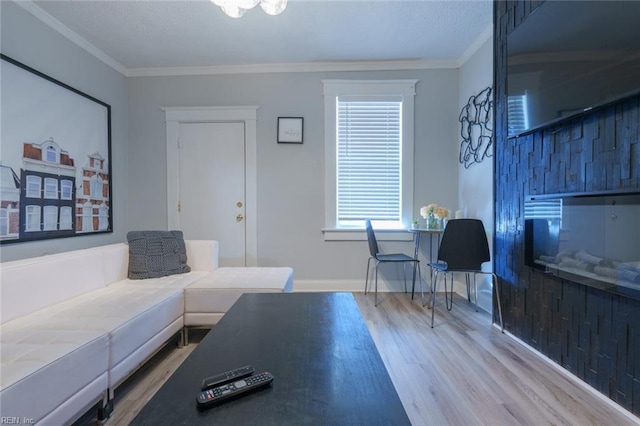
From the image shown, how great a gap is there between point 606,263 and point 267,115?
314 centimetres

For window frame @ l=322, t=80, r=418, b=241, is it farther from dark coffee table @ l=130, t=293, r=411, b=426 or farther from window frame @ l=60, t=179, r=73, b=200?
window frame @ l=60, t=179, r=73, b=200

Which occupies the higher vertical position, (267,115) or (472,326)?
(267,115)

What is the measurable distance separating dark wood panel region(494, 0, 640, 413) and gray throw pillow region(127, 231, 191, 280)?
8.73 ft

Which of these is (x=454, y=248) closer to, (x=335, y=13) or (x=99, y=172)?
(x=335, y=13)

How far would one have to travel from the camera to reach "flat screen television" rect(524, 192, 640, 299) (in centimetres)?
137

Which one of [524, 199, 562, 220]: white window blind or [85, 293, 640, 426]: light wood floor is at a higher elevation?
[524, 199, 562, 220]: white window blind

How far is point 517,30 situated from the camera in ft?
6.53

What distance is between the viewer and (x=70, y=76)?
2672 millimetres

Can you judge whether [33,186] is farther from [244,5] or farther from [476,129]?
[476,129]

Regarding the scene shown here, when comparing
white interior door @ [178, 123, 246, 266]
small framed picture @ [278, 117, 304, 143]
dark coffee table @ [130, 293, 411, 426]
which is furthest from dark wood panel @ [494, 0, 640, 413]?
white interior door @ [178, 123, 246, 266]

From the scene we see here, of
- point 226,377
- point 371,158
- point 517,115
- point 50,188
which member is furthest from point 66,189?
point 517,115

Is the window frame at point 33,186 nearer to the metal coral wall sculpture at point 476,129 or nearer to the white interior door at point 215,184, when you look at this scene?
the white interior door at point 215,184

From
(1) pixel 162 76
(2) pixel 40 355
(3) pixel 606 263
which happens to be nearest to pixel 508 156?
(3) pixel 606 263

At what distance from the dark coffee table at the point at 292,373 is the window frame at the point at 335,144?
1.99 meters
